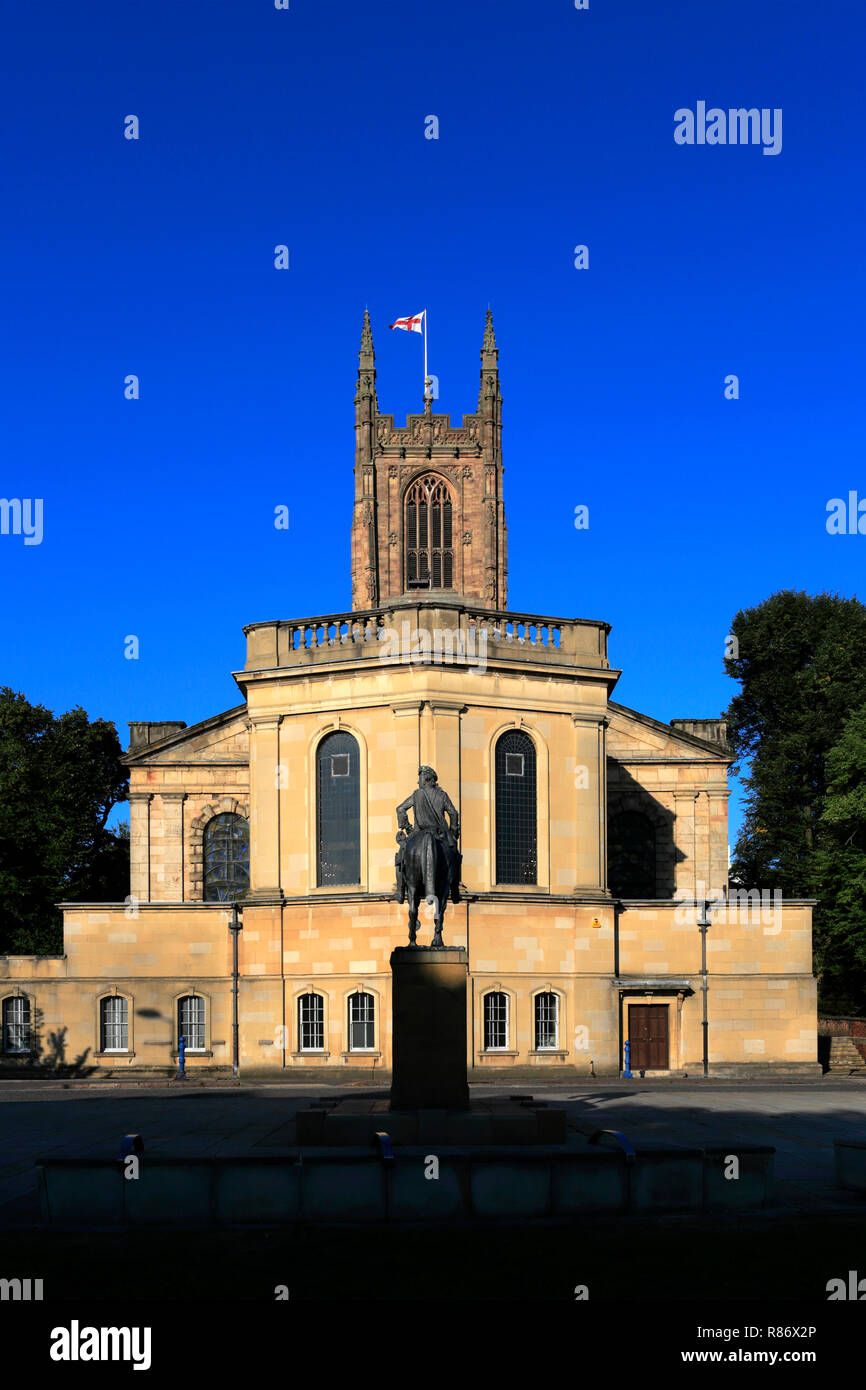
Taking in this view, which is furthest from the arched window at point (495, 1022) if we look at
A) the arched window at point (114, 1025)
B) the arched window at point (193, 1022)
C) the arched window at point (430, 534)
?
the arched window at point (430, 534)

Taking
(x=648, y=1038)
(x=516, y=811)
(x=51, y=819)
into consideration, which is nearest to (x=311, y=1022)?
(x=516, y=811)

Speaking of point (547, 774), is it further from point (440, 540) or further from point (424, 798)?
point (440, 540)

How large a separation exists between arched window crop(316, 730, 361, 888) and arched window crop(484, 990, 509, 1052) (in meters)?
5.20

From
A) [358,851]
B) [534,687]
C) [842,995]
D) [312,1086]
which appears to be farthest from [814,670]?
[312,1086]

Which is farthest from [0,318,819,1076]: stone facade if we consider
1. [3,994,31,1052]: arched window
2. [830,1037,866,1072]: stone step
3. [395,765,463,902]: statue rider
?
[395,765,463,902]: statue rider

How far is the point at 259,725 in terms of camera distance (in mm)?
43250

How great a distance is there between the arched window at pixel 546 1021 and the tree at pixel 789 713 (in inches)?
803

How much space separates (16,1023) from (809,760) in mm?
36540

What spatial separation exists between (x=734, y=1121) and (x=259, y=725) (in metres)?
20.8

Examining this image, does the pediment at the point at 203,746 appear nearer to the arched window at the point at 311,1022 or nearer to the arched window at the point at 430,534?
the arched window at the point at 311,1022

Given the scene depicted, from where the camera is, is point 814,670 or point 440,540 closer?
point 814,670

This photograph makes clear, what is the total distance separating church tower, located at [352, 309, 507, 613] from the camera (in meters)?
103

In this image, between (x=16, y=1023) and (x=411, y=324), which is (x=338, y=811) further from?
(x=411, y=324)

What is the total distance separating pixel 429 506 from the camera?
106 m
